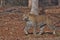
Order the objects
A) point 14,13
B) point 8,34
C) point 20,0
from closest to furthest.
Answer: point 8,34, point 14,13, point 20,0

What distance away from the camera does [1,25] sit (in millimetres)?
10750

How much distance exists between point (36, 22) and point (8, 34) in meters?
1.24

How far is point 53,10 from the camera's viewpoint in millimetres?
13562

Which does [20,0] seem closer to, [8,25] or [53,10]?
[53,10]

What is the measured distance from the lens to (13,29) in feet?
32.4

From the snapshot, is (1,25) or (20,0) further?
(20,0)

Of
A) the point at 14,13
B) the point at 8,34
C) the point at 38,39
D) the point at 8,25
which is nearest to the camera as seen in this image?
the point at 38,39

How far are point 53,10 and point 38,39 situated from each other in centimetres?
575

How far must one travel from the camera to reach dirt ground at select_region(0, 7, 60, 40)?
327 inches

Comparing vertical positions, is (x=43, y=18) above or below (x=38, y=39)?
above

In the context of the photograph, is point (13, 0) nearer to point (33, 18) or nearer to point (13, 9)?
point (13, 9)

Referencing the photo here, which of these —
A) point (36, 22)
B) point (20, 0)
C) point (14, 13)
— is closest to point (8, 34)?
point (36, 22)

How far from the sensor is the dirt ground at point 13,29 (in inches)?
327

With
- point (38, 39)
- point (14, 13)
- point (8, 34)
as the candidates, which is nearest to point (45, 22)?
point (38, 39)
